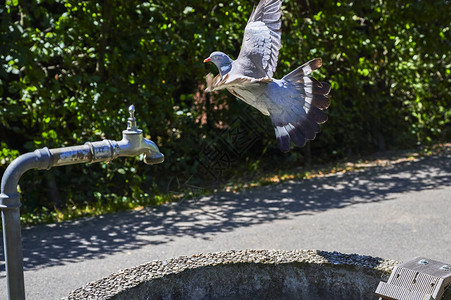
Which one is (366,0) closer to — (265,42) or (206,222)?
(206,222)

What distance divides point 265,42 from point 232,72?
0.86 ft

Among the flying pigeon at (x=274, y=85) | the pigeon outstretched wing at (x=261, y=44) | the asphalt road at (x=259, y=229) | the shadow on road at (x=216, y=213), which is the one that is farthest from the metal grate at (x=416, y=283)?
the shadow on road at (x=216, y=213)

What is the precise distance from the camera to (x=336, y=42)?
29.4ft

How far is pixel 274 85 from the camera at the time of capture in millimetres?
2930

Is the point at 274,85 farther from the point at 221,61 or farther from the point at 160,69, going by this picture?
the point at 160,69

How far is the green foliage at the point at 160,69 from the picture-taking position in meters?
7.08

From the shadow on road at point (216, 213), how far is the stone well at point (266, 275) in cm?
221

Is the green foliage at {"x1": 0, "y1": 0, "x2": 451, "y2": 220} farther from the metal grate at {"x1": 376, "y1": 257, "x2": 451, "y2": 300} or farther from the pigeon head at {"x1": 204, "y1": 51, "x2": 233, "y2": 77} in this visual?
the metal grate at {"x1": 376, "y1": 257, "x2": 451, "y2": 300}

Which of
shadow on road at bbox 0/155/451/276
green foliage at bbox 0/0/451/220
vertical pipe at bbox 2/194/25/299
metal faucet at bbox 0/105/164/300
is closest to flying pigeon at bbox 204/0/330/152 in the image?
metal faucet at bbox 0/105/164/300

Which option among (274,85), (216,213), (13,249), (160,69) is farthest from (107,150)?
(160,69)

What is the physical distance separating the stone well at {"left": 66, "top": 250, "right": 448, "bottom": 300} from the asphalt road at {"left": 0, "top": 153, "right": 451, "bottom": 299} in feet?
5.12

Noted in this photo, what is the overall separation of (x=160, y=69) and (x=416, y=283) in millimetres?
5193

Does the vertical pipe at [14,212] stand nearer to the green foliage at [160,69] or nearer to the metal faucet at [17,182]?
the metal faucet at [17,182]

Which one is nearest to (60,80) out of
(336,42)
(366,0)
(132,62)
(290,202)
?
(132,62)
